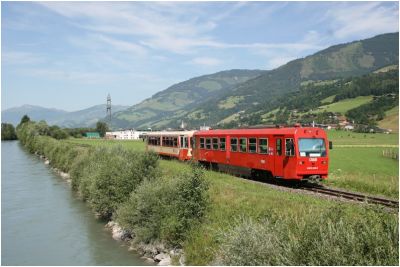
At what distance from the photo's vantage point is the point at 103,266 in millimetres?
21516

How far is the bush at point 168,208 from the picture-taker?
20.3 m

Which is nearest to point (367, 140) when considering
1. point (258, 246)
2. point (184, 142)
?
point (184, 142)

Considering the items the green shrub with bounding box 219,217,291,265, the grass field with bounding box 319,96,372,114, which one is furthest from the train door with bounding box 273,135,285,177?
the grass field with bounding box 319,96,372,114

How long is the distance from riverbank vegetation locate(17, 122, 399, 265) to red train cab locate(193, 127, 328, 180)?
1451mm

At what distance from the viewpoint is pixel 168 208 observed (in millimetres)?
21625

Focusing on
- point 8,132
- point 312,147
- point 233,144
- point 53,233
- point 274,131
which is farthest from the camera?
point 8,132

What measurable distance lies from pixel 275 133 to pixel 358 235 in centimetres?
1522

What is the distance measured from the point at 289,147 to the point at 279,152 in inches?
32.7

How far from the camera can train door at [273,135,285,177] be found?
81.7 feet

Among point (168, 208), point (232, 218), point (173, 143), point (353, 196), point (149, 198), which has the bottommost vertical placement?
point (168, 208)

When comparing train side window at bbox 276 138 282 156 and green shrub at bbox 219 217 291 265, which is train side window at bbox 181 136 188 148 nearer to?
train side window at bbox 276 138 282 156

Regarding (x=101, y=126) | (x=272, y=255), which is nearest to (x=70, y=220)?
(x=272, y=255)

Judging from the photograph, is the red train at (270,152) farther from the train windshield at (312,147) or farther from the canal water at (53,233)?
the canal water at (53,233)

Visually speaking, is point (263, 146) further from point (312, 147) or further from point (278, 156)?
point (312, 147)
